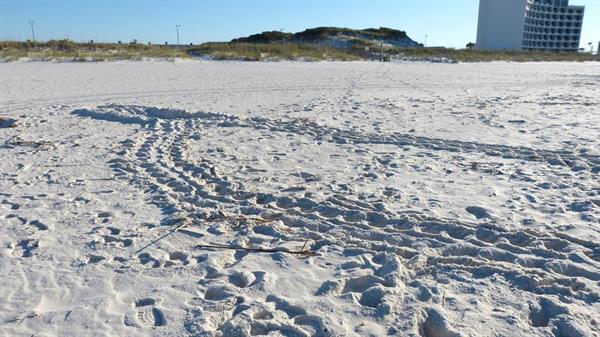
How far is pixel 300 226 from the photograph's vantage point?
459 centimetres

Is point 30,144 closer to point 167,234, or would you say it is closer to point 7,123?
point 7,123

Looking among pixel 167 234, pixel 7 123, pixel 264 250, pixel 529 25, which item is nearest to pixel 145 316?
pixel 264 250

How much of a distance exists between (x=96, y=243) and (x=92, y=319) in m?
1.20

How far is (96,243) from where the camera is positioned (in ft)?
13.8

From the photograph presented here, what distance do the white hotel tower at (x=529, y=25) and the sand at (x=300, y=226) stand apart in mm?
84927

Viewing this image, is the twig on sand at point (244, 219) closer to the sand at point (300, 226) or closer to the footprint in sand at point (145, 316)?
the sand at point (300, 226)

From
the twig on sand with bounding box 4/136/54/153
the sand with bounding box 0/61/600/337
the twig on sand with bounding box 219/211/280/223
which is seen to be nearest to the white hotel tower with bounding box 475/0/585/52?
the sand with bounding box 0/61/600/337

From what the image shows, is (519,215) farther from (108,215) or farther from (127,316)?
(108,215)

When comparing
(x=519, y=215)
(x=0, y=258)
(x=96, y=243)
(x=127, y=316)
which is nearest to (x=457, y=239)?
(x=519, y=215)

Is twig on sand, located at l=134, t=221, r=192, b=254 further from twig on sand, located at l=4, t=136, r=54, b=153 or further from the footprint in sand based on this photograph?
twig on sand, located at l=4, t=136, r=54, b=153

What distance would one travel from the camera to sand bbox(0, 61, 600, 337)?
3.18m

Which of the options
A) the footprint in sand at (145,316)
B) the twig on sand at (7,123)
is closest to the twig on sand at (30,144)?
the twig on sand at (7,123)

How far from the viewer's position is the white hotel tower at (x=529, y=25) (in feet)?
281

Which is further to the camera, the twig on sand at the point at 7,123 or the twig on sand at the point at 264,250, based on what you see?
the twig on sand at the point at 7,123
